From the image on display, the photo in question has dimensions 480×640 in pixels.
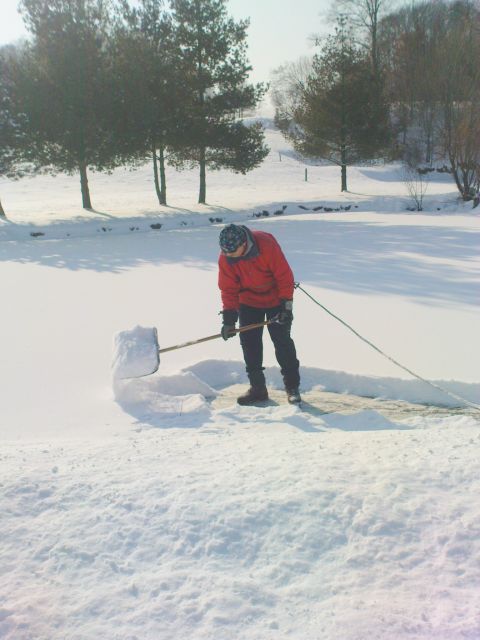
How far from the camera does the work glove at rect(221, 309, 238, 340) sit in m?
4.62

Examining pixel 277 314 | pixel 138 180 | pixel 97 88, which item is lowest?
pixel 277 314

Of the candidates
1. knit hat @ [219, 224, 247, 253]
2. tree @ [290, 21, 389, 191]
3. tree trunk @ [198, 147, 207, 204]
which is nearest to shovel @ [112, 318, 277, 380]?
knit hat @ [219, 224, 247, 253]

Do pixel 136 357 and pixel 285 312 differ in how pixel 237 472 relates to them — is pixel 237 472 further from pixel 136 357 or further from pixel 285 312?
pixel 136 357

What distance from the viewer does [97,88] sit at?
18109 mm

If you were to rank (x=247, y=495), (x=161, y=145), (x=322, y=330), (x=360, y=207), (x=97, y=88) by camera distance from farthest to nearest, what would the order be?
(x=360, y=207) → (x=161, y=145) → (x=97, y=88) → (x=322, y=330) → (x=247, y=495)

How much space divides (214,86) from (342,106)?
663 cm

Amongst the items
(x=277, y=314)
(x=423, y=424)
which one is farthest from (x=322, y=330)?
(x=423, y=424)

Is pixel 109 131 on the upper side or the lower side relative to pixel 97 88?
lower

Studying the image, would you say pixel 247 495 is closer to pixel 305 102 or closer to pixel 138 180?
pixel 305 102

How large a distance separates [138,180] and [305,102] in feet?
39.7

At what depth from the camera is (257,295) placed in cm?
452

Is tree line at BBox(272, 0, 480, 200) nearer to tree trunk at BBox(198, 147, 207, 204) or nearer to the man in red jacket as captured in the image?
tree trunk at BBox(198, 147, 207, 204)

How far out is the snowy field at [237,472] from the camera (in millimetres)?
1884

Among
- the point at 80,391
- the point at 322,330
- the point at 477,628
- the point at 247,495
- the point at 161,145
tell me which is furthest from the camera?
the point at 161,145
